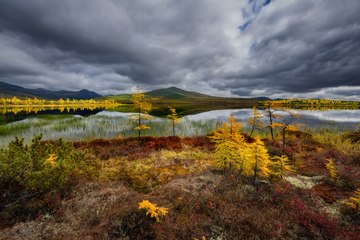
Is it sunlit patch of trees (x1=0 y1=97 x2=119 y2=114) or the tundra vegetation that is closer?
the tundra vegetation

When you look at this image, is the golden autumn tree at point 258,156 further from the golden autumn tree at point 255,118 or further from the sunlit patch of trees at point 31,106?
the sunlit patch of trees at point 31,106

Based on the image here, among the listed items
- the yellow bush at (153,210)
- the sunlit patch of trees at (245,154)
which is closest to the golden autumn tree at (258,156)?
the sunlit patch of trees at (245,154)

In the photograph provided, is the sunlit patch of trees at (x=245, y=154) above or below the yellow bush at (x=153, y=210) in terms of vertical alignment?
above

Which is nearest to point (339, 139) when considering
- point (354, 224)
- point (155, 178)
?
point (354, 224)

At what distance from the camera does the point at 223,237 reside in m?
5.45

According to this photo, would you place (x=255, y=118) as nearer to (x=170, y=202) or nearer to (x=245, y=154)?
(x=245, y=154)

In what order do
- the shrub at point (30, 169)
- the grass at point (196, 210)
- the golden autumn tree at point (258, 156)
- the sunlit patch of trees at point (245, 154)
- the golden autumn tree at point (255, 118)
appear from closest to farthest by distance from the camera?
the grass at point (196, 210) < the shrub at point (30, 169) < the golden autumn tree at point (258, 156) < the sunlit patch of trees at point (245, 154) < the golden autumn tree at point (255, 118)

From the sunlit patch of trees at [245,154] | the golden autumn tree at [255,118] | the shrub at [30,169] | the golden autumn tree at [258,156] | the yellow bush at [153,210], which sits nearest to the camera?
the yellow bush at [153,210]

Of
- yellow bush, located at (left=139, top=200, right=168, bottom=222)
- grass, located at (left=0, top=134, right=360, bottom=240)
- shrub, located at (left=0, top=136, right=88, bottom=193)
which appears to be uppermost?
shrub, located at (left=0, top=136, right=88, bottom=193)

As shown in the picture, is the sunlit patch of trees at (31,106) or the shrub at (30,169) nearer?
the shrub at (30,169)

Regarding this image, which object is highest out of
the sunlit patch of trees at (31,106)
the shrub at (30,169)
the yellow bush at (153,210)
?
the shrub at (30,169)

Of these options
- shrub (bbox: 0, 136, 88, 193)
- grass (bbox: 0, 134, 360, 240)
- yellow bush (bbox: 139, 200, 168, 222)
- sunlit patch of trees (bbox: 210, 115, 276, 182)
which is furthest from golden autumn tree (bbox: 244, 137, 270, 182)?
shrub (bbox: 0, 136, 88, 193)

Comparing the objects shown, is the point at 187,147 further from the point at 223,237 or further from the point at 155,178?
the point at 223,237

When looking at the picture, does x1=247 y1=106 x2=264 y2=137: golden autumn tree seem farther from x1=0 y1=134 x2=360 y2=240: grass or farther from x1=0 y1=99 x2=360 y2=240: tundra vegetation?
x1=0 y1=134 x2=360 y2=240: grass
